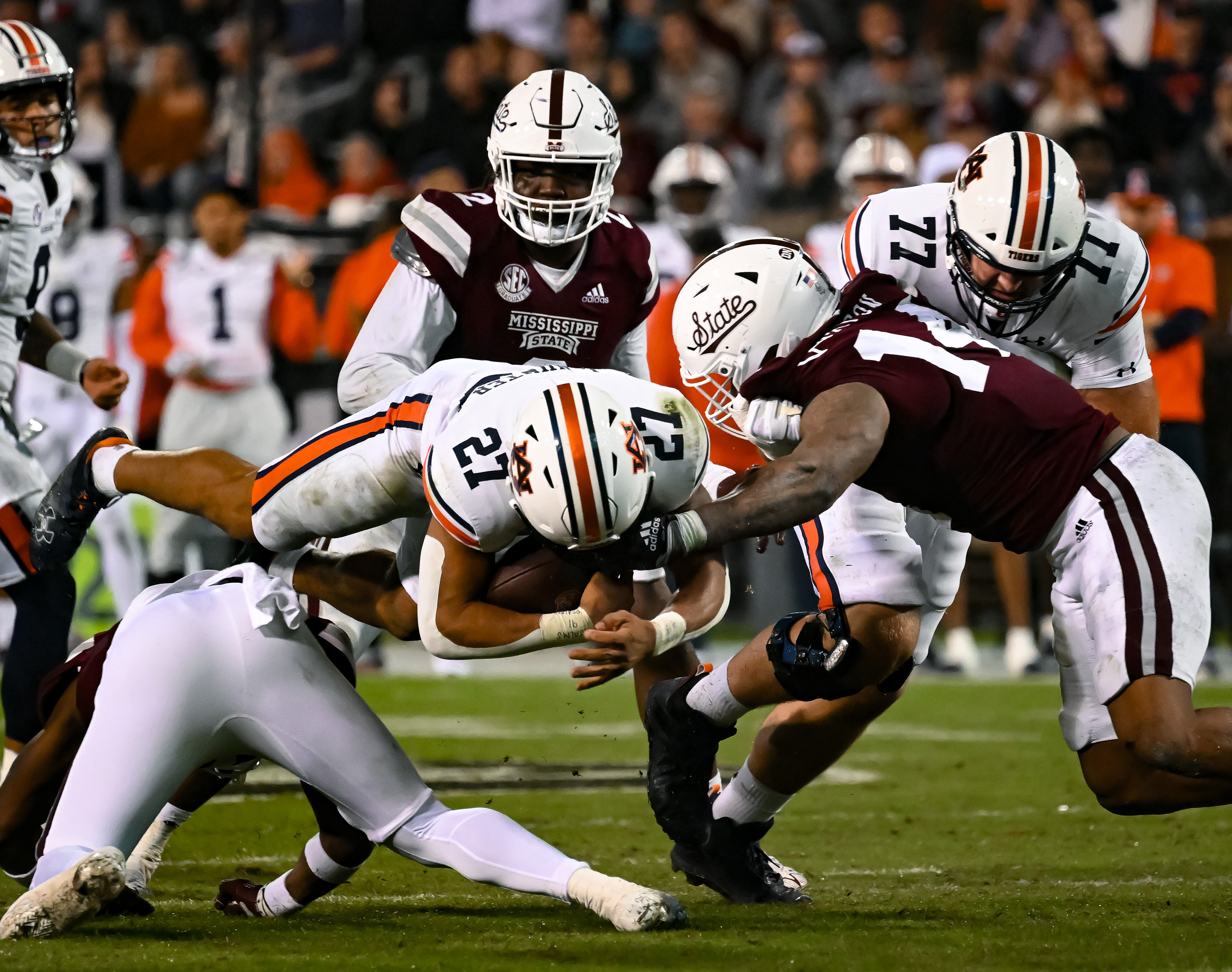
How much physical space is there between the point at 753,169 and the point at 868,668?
7243mm

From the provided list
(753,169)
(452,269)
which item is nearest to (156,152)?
(753,169)

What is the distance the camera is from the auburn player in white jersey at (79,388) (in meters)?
8.26

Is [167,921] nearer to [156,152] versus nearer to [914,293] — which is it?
[914,293]

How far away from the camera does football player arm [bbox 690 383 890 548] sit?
3361mm

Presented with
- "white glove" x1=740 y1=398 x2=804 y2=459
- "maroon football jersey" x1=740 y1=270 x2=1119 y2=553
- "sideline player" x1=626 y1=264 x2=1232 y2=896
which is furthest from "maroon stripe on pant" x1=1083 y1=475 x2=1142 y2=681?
"white glove" x1=740 y1=398 x2=804 y2=459

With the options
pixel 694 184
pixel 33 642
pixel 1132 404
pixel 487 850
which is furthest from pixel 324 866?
pixel 694 184

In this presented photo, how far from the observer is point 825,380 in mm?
Answer: 3611

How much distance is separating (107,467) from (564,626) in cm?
140

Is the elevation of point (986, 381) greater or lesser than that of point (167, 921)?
greater

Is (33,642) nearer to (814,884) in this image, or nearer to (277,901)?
(277,901)

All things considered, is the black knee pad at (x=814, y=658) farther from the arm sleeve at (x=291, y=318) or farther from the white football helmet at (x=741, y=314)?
the arm sleeve at (x=291, y=318)

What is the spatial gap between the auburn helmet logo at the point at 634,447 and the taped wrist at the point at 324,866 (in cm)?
106

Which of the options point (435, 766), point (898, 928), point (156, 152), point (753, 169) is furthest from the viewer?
point (156, 152)

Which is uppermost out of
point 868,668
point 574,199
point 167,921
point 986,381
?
point 574,199
